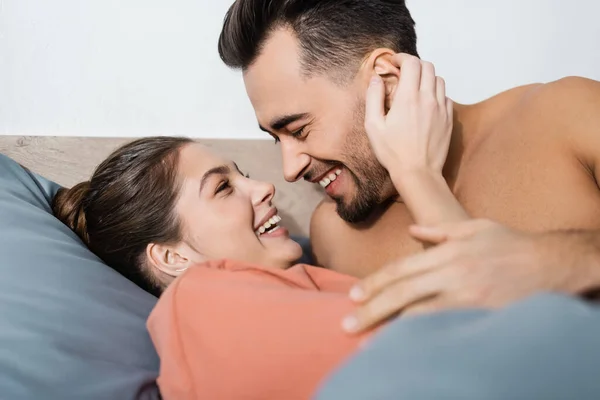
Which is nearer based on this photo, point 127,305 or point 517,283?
point 517,283

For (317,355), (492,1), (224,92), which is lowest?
(317,355)

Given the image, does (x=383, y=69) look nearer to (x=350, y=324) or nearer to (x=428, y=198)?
(x=428, y=198)

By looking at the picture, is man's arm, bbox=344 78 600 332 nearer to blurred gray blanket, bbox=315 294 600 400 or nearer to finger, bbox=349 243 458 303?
finger, bbox=349 243 458 303

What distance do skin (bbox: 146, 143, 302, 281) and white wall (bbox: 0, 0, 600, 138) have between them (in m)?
0.47

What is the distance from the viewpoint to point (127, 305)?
1.16 metres

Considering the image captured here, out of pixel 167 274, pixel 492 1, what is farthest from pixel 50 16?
pixel 492 1

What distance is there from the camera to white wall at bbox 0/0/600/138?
1.66 m

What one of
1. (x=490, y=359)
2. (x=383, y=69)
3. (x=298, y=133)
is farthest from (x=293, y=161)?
(x=490, y=359)

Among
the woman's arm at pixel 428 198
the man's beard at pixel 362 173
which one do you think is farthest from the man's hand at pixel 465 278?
the man's beard at pixel 362 173

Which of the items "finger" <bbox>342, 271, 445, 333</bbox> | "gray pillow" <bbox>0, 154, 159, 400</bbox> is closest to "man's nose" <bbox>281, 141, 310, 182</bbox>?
"gray pillow" <bbox>0, 154, 159, 400</bbox>

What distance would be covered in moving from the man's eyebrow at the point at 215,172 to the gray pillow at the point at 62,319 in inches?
9.8

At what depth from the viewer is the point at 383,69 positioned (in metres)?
1.31

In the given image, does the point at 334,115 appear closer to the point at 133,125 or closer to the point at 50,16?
the point at 133,125

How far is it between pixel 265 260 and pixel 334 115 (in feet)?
1.08
